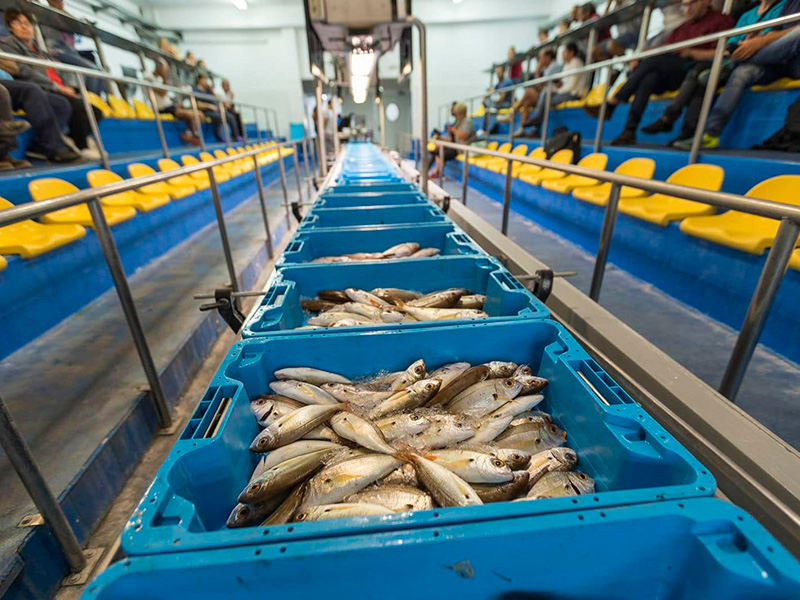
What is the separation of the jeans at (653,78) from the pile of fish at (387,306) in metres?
3.99

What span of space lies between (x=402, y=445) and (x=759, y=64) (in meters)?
4.26

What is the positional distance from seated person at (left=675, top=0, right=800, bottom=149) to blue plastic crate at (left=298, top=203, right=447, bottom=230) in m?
2.67

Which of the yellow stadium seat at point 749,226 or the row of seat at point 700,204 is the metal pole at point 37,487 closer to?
the row of seat at point 700,204

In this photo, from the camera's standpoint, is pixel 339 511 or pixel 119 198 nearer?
pixel 339 511

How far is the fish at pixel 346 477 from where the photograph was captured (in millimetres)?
953

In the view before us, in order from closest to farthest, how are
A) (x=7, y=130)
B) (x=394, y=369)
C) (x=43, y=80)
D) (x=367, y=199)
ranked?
(x=394, y=369) < (x=7, y=130) < (x=367, y=199) < (x=43, y=80)

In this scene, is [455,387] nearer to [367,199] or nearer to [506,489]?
[506,489]

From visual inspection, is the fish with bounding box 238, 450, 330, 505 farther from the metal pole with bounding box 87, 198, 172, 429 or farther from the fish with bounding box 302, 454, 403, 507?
the metal pole with bounding box 87, 198, 172, 429

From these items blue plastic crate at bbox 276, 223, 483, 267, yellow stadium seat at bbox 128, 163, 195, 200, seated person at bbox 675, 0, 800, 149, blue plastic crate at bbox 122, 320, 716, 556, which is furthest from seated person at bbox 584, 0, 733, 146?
yellow stadium seat at bbox 128, 163, 195, 200

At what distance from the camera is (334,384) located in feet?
4.31

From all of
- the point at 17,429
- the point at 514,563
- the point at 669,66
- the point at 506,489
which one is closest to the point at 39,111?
the point at 17,429

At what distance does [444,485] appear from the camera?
3.10 feet

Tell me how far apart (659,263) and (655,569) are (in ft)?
9.24

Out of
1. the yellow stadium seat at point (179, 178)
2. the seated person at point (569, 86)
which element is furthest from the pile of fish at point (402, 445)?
the seated person at point (569, 86)
